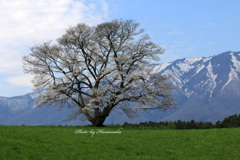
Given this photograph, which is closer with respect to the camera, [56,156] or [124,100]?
[56,156]

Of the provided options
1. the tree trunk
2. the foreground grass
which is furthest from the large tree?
the foreground grass

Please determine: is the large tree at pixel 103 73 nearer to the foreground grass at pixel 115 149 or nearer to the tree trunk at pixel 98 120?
the tree trunk at pixel 98 120

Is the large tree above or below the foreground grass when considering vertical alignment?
above

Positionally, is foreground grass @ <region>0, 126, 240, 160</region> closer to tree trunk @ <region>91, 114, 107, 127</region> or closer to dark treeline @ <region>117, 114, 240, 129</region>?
tree trunk @ <region>91, 114, 107, 127</region>

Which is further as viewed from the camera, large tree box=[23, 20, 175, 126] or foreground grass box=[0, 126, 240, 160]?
large tree box=[23, 20, 175, 126]

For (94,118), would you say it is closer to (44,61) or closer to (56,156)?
(44,61)

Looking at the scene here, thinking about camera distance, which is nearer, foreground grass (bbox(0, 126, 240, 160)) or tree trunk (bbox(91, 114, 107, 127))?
foreground grass (bbox(0, 126, 240, 160))

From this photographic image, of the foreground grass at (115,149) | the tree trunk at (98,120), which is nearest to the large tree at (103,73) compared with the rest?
the tree trunk at (98,120)

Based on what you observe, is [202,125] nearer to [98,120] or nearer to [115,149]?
[98,120]

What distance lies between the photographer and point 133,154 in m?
17.7

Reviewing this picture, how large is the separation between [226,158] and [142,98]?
23.2 meters

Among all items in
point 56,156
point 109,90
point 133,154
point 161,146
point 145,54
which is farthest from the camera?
point 145,54

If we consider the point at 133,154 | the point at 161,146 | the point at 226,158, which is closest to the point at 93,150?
the point at 133,154

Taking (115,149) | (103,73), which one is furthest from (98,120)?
(115,149)
